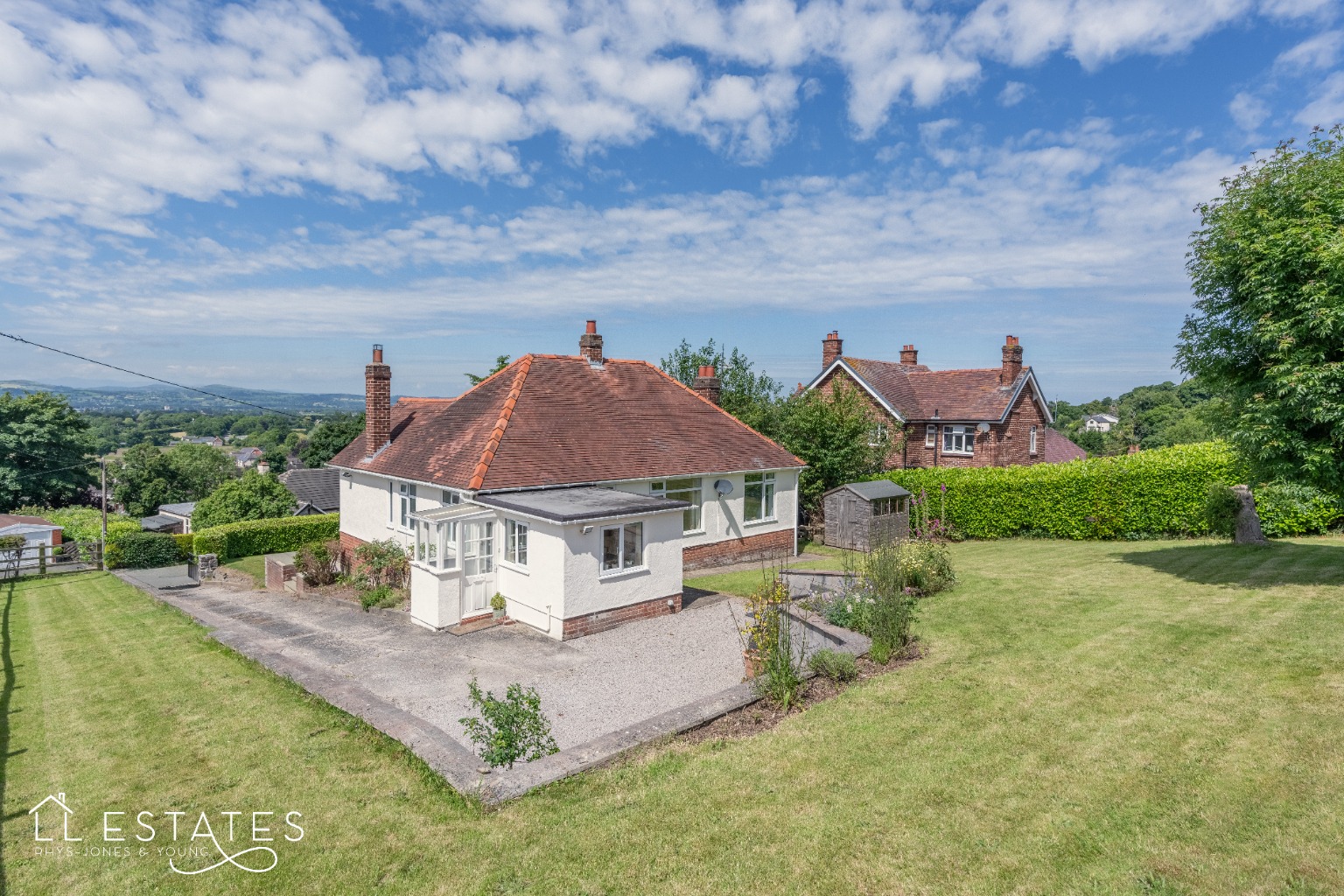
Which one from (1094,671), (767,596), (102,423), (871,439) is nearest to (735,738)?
(767,596)

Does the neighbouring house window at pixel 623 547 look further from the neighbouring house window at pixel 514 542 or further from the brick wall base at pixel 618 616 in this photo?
the neighbouring house window at pixel 514 542

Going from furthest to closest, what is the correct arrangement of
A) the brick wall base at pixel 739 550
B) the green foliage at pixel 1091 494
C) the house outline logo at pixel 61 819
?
1. the green foliage at pixel 1091 494
2. the brick wall base at pixel 739 550
3. the house outline logo at pixel 61 819

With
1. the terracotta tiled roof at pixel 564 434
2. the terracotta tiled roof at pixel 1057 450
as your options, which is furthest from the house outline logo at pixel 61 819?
the terracotta tiled roof at pixel 1057 450

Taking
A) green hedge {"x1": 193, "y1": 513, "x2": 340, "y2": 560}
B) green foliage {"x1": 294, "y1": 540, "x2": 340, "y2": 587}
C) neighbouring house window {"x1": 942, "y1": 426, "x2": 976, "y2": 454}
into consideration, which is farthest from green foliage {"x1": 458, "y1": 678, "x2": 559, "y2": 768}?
neighbouring house window {"x1": 942, "y1": 426, "x2": 976, "y2": 454}

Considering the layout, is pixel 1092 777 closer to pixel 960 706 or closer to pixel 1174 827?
pixel 1174 827

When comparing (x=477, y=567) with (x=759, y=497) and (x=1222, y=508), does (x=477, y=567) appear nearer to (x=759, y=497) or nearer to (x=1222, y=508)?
(x=759, y=497)

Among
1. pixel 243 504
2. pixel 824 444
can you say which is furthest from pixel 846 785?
pixel 243 504

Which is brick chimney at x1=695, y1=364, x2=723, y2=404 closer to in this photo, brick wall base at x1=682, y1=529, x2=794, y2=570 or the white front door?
brick wall base at x1=682, y1=529, x2=794, y2=570
